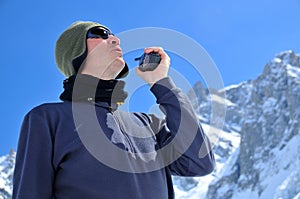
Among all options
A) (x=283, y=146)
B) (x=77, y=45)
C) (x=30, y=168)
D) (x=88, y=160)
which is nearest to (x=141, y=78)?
(x=77, y=45)

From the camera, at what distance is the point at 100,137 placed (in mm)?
2781

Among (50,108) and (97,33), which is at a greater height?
(97,33)

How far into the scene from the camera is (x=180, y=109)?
2965 millimetres

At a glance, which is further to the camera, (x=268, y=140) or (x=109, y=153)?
(x=268, y=140)

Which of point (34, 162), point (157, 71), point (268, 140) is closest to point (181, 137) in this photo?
point (157, 71)

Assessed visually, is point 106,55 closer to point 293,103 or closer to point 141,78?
point 141,78

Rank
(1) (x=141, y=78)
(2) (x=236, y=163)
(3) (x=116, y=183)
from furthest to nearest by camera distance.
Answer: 1. (2) (x=236, y=163)
2. (1) (x=141, y=78)
3. (3) (x=116, y=183)

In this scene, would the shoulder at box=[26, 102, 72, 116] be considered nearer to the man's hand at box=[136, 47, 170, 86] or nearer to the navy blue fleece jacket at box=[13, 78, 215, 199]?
the navy blue fleece jacket at box=[13, 78, 215, 199]

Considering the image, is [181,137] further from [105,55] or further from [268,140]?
[268,140]

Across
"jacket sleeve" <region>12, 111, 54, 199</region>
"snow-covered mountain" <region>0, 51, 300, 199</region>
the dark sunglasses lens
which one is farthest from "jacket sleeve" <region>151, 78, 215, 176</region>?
"snow-covered mountain" <region>0, 51, 300, 199</region>

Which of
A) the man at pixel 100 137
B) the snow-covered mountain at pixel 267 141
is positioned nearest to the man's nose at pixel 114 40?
the man at pixel 100 137

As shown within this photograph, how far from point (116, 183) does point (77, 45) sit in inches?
40.2

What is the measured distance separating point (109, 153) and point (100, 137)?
11 cm

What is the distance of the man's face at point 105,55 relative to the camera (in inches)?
124
